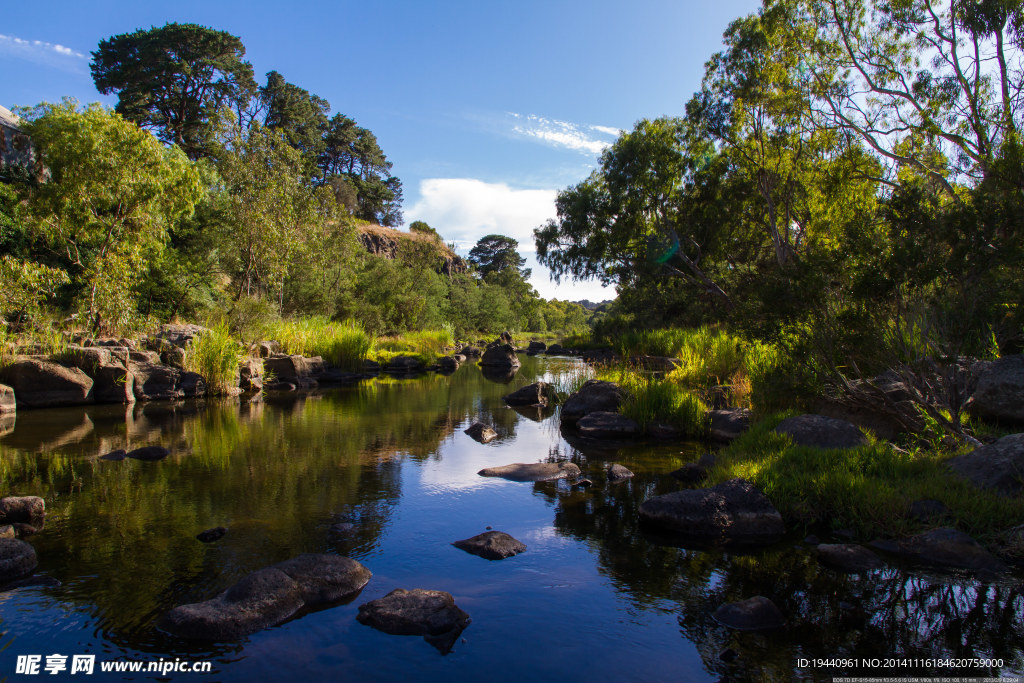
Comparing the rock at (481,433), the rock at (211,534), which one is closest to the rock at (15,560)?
the rock at (211,534)

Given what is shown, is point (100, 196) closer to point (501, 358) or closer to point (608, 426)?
point (608, 426)

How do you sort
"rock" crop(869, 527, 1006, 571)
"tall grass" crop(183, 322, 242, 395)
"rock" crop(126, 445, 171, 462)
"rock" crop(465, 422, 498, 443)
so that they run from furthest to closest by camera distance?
"tall grass" crop(183, 322, 242, 395)
"rock" crop(465, 422, 498, 443)
"rock" crop(126, 445, 171, 462)
"rock" crop(869, 527, 1006, 571)

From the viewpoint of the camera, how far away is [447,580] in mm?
5250

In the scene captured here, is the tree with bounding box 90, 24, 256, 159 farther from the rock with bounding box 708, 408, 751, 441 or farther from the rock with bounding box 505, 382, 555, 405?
the rock with bounding box 708, 408, 751, 441

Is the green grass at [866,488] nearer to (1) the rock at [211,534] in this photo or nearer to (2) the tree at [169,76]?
(1) the rock at [211,534]

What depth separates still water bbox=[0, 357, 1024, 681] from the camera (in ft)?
13.1

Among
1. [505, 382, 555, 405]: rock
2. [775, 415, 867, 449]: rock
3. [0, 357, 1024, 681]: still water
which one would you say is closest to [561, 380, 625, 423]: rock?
[505, 382, 555, 405]: rock

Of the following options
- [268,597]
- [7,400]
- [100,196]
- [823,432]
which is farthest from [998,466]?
[100,196]

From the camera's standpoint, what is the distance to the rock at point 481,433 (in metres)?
11.9

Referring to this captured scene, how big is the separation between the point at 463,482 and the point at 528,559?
2.98m

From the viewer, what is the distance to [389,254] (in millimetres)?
62062

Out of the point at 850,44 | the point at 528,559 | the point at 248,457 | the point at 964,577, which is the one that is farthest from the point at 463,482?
the point at 850,44

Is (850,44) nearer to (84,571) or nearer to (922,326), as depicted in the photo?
(922,326)

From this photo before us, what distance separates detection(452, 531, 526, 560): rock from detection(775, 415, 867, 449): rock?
14.5ft
